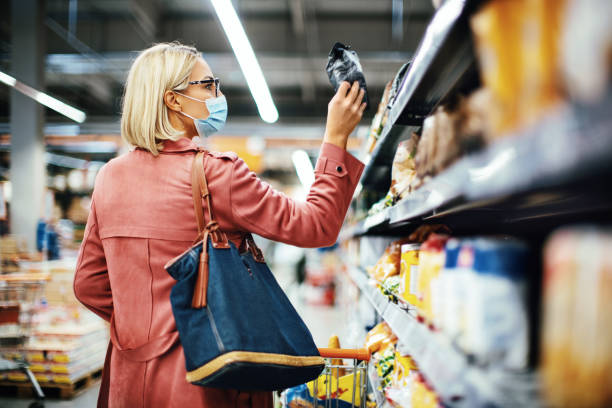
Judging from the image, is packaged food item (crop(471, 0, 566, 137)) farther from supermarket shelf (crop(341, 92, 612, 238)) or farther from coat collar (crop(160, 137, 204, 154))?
coat collar (crop(160, 137, 204, 154))

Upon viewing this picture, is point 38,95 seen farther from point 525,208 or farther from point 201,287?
point 525,208

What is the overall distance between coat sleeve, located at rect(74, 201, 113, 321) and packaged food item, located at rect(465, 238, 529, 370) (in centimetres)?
124

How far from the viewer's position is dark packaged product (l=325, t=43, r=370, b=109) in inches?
55.3

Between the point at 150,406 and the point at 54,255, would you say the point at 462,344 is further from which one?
the point at 54,255

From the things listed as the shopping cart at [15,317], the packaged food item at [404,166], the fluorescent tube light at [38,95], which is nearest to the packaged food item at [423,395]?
the packaged food item at [404,166]

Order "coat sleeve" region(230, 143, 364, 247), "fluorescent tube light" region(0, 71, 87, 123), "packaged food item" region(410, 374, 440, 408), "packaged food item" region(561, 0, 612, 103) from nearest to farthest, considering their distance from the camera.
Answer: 1. "packaged food item" region(561, 0, 612, 103)
2. "packaged food item" region(410, 374, 440, 408)
3. "coat sleeve" region(230, 143, 364, 247)
4. "fluorescent tube light" region(0, 71, 87, 123)

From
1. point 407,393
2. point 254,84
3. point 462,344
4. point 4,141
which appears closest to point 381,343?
point 407,393

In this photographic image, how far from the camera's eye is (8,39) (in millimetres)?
9477

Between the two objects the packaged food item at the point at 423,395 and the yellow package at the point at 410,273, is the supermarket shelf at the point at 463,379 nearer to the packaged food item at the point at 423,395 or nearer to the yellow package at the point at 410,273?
the packaged food item at the point at 423,395

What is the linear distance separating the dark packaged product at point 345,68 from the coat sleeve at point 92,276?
938 millimetres

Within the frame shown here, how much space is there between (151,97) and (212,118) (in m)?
0.24

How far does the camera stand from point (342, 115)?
4.38ft

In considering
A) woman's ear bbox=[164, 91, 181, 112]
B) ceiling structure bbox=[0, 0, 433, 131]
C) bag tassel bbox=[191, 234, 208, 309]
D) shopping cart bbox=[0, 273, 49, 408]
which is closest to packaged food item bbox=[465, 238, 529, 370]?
bag tassel bbox=[191, 234, 208, 309]

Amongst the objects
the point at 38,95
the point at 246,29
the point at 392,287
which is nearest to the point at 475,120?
the point at 392,287
